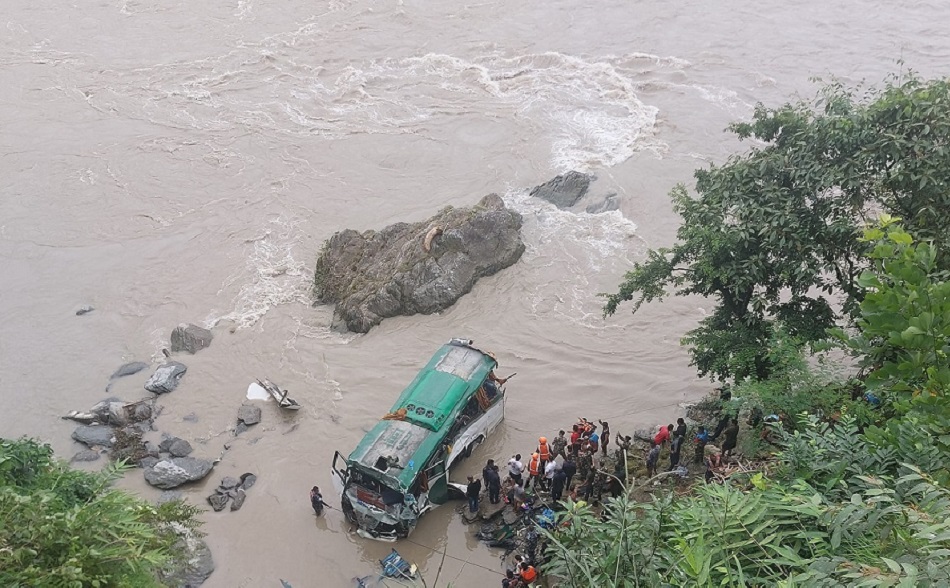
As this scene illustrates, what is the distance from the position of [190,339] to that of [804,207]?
15.4 metres

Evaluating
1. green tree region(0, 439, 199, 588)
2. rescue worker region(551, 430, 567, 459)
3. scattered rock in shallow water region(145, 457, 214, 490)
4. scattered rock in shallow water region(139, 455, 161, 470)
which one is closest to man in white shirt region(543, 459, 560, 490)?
rescue worker region(551, 430, 567, 459)

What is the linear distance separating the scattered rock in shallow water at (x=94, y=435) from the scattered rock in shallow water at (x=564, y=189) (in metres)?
15.0

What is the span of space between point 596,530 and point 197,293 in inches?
677

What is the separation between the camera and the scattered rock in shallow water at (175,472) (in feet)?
47.7

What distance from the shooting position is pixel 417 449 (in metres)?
12.5

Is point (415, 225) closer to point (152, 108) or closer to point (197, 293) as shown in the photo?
point (197, 293)

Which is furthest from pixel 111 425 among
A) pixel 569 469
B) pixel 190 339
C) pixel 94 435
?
pixel 569 469

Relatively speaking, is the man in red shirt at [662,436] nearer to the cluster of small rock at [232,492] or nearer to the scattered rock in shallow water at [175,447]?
the cluster of small rock at [232,492]

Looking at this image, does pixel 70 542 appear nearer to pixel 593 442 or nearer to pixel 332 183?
pixel 593 442

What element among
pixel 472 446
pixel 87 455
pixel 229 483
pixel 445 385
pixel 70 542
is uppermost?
pixel 70 542

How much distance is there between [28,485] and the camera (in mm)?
8648

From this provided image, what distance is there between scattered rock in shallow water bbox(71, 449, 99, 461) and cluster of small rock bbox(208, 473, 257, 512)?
3.36m

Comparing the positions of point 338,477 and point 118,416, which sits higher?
point 338,477

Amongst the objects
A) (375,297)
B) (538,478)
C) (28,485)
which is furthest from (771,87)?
(28,485)
